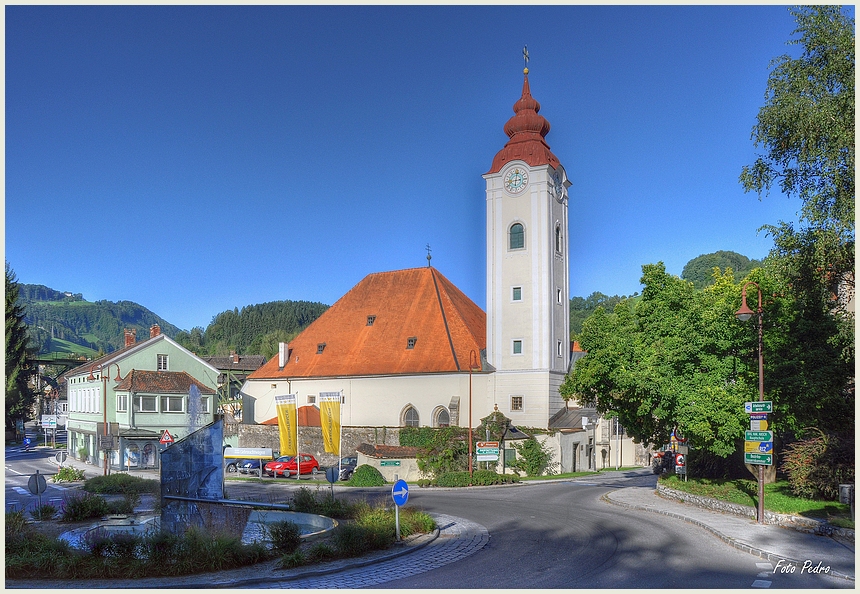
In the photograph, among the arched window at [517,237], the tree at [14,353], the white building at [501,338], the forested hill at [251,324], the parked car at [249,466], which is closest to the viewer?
the parked car at [249,466]

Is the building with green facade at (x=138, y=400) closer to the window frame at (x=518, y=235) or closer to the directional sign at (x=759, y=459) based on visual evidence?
the window frame at (x=518, y=235)

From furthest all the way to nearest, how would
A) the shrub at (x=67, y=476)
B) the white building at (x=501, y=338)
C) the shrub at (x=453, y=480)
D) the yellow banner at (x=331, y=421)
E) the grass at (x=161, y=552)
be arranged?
the white building at (x=501, y=338), the yellow banner at (x=331, y=421), the shrub at (x=67, y=476), the shrub at (x=453, y=480), the grass at (x=161, y=552)

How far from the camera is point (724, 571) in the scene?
15.1 meters

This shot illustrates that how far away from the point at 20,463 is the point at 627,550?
54.7m

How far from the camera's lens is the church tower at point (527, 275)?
1838 inches

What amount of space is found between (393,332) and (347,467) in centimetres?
1242

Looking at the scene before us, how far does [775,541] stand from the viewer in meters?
18.2

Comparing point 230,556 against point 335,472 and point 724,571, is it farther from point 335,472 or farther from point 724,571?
point 724,571

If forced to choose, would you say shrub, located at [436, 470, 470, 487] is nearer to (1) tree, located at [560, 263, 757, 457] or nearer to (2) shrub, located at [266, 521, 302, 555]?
(1) tree, located at [560, 263, 757, 457]

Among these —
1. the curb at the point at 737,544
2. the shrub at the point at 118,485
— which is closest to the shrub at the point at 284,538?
the curb at the point at 737,544

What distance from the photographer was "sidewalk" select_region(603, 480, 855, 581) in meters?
15.8

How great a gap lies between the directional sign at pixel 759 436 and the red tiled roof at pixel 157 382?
41356mm

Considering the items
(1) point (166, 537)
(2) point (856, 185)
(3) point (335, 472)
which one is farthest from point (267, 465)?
(2) point (856, 185)

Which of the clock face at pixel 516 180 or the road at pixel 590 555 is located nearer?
the road at pixel 590 555
